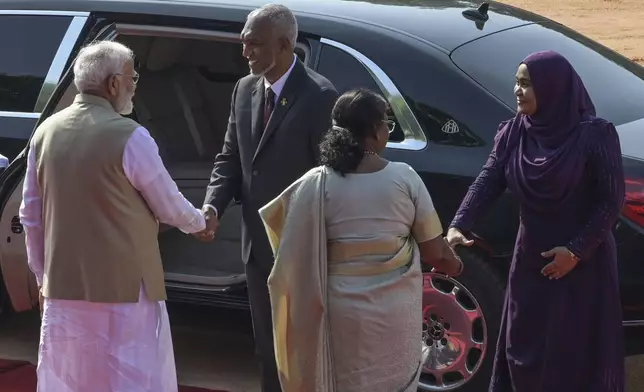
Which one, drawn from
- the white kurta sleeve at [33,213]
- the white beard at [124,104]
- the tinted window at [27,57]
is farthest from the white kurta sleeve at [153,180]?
the tinted window at [27,57]

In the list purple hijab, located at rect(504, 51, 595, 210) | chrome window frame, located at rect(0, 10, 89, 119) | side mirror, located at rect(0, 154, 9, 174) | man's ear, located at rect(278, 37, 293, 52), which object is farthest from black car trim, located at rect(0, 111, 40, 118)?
purple hijab, located at rect(504, 51, 595, 210)

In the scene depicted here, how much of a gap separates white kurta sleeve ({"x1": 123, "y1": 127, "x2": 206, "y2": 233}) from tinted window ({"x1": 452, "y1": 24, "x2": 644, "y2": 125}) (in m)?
1.68

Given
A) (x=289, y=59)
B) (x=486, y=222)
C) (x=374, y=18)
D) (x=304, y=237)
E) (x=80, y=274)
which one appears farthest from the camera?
(x=374, y=18)

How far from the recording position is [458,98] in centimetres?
498

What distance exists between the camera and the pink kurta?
4.07 m

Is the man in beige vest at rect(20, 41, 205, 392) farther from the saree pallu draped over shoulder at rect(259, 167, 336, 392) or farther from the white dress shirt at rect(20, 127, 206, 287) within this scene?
the saree pallu draped over shoulder at rect(259, 167, 336, 392)

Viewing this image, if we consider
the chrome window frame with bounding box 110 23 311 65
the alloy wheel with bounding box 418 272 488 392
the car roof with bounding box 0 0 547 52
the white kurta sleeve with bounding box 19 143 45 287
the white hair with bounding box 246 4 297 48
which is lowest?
the alloy wheel with bounding box 418 272 488 392

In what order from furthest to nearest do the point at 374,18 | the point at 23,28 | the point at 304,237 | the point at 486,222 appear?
the point at 23,28 → the point at 374,18 → the point at 486,222 → the point at 304,237

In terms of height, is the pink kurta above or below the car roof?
below

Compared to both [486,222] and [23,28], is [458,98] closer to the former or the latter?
[486,222]

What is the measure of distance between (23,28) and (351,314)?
3.14 meters

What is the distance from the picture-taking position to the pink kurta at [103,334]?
407cm

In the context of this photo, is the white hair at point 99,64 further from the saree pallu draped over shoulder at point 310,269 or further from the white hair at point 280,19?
the saree pallu draped over shoulder at point 310,269

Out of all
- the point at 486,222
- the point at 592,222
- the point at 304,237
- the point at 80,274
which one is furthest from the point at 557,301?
the point at 80,274
